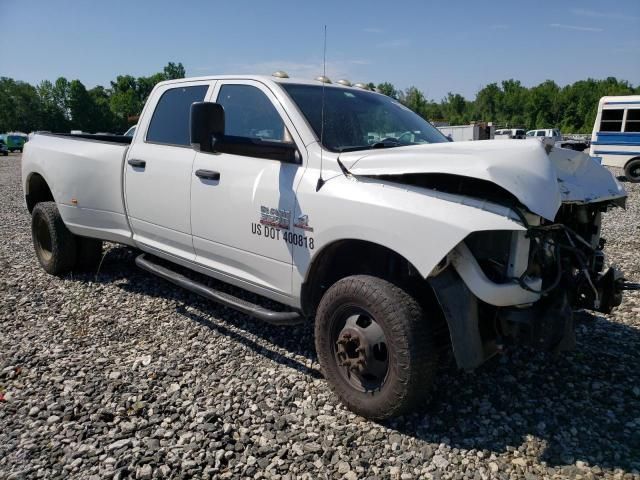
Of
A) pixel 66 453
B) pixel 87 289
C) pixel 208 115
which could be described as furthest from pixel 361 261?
pixel 87 289

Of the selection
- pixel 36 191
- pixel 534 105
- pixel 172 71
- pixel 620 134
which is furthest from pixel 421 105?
pixel 36 191

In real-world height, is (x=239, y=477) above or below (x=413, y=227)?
below

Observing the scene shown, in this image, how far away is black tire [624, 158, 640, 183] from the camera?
635 inches

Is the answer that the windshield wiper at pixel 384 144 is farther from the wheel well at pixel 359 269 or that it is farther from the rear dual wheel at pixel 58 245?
the rear dual wheel at pixel 58 245

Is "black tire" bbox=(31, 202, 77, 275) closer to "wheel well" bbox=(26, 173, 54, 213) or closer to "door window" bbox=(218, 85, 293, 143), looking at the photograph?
"wheel well" bbox=(26, 173, 54, 213)

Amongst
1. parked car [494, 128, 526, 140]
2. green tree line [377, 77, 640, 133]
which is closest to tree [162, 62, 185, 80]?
green tree line [377, 77, 640, 133]

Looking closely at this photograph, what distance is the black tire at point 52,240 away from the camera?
5.23 m

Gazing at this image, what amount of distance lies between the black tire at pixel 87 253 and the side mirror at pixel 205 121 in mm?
2911

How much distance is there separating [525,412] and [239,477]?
1727 mm

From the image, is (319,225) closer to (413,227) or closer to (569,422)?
(413,227)

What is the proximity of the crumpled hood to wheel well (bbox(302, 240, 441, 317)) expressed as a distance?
0.49 metres

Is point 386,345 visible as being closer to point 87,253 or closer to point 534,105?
point 87,253

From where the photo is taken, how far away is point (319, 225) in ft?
9.50

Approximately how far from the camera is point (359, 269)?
3.18 metres
